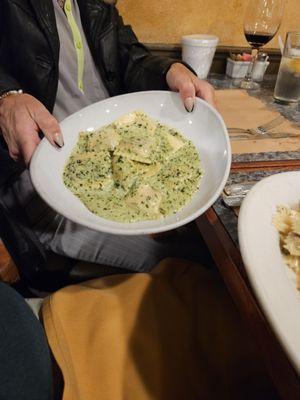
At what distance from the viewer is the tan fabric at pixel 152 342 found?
62 centimetres

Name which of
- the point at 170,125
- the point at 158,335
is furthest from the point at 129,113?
the point at 158,335

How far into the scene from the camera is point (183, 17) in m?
1.47

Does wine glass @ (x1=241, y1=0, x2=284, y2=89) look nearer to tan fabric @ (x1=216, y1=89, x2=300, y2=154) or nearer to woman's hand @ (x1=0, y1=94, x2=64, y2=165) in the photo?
tan fabric @ (x1=216, y1=89, x2=300, y2=154)

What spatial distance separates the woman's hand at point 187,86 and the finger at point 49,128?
0.33 m

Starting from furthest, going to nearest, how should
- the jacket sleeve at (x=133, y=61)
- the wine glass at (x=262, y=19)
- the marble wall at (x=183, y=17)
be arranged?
1. the marble wall at (x=183, y=17)
2. the wine glass at (x=262, y=19)
3. the jacket sleeve at (x=133, y=61)

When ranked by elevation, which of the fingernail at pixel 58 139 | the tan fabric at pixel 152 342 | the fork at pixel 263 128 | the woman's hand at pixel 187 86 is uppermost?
the woman's hand at pixel 187 86

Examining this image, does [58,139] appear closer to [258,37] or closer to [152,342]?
[152,342]

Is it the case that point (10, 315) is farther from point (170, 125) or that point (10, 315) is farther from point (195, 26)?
point (195, 26)

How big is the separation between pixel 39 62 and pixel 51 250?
1.92ft

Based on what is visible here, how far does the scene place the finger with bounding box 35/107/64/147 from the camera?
0.66 metres

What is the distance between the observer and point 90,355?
65cm

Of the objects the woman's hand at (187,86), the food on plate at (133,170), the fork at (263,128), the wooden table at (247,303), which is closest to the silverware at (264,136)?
the fork at (263,128)

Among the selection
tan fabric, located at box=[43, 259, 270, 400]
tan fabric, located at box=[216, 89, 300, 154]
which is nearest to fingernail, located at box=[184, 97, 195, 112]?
tan fabric, located at box=[216, 89, 300, 154]

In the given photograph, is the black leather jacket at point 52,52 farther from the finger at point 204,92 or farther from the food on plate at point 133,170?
the food on plate at point 133,170
